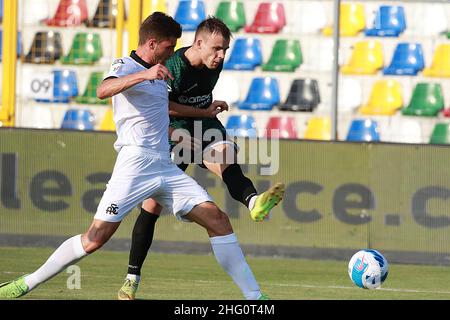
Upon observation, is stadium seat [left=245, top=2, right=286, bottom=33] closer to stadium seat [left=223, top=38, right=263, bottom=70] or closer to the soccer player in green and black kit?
stadium seat [left=223, top=38, right=263, bottom=70]

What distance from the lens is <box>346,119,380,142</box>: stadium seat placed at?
58.6 ft

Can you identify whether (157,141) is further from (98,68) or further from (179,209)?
(98,68)

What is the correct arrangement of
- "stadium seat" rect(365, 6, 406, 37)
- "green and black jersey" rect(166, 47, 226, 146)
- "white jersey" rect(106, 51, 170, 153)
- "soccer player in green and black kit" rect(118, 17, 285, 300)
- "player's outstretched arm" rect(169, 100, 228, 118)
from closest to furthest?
"white jersey" rect(106, 51, 170, 153), "soccer player in green and black kit" rect(118, 17, 285, 300), "player's outstretched arm" rect(169, 100, 228, 118), "green and black jersey" rect(166, 47, 226, 146), "stadium seat" rect(365, 6, 406, 37)

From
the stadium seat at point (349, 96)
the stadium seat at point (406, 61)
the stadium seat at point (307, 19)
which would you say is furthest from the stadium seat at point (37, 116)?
the stadium seat at point (406, 61)

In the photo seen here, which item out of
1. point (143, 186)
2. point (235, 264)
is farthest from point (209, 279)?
point (143, 186)

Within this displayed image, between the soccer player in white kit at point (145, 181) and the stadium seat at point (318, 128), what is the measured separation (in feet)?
29.5

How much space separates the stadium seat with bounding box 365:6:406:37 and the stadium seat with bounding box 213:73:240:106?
2305 mm

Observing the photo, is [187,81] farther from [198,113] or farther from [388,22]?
[388,22]

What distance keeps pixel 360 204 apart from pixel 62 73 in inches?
231

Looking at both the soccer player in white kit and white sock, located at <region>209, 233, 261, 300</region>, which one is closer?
the soccer player in white kit

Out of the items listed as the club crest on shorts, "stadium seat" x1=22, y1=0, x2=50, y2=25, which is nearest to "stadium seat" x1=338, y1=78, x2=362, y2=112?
"stadium seat" x1=22, y1=0, x2=50, y2=25

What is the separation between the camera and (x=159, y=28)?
8383 mm

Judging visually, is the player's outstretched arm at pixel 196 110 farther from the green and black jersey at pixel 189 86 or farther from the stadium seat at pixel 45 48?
the stadium seat at pixel 45 48

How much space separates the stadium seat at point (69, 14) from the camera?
18.3 metres
